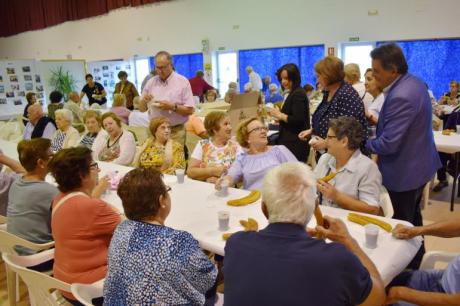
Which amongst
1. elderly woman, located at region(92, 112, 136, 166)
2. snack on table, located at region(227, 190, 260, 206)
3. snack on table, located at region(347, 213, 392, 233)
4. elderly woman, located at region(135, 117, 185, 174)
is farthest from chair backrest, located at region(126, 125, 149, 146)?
snack on table, located at region(347, 213, 392, 233)

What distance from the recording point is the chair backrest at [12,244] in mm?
2076

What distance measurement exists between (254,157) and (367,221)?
3.58ft

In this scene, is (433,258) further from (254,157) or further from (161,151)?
(161,151)

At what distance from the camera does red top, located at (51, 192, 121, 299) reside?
72.6 inches

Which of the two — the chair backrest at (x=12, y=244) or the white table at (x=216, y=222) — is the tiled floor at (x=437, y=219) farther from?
the chair backrest at (x=12, y=244)

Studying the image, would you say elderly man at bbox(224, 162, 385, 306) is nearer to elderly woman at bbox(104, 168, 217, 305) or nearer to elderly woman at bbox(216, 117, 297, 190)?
elderly woman at bbox(104, 168, 217, 305)

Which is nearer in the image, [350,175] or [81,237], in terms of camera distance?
[81,237]

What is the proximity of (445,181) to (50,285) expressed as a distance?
477cm

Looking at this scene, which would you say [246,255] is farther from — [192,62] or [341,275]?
[192,62]

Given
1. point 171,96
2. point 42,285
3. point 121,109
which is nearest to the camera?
point 42,285

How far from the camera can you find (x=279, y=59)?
34.2 ft

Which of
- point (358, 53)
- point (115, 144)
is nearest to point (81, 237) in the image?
point (115, 144)

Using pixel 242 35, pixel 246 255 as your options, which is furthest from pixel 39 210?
pixel 242 35

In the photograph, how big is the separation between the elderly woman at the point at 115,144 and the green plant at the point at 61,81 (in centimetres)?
820
